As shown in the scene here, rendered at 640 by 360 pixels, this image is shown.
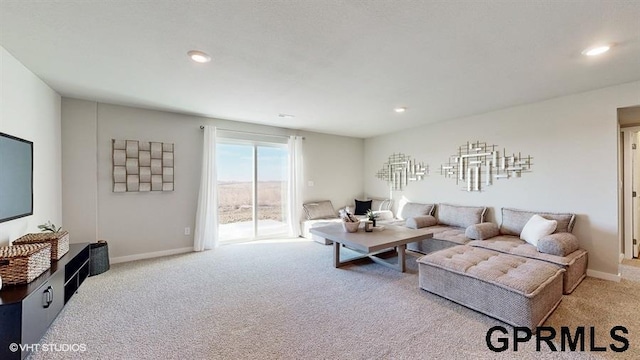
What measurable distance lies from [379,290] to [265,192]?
10.5ft

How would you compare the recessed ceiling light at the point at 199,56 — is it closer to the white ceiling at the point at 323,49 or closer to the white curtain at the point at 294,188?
the white ceiling at the point at 323,49

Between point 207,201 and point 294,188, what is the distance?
1.74 metres

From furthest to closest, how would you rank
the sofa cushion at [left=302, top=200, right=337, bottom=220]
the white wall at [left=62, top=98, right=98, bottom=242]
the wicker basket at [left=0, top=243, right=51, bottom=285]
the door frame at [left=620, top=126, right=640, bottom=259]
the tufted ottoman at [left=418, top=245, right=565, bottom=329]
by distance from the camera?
the sofa cushion at [left=302, top=200, right=337, bottom=220] → the door frame at [left=620, top=126, right=640, bottom=259] → the white wall at [left=62, top=98, right=98, bottom=242] → the tufted ottoman at [left=418, top=245, right=565, bottom=329] → the wicker basket at [left=0, top=243, right=51, bottom=285]

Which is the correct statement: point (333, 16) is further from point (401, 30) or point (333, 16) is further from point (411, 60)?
point (411, 60)

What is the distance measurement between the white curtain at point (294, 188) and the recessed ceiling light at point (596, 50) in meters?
4.35

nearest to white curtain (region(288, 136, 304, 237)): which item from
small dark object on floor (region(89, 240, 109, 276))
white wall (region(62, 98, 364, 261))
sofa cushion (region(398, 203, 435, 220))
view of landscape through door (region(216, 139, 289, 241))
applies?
view of landscape through door (region(216, 139, 289, 241))

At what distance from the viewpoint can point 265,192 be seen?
17.7 ft

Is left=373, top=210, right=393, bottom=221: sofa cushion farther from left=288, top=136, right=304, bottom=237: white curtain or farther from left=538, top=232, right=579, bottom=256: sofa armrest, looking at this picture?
left=538, top=232, right=579, bottom=256: sofa armrest

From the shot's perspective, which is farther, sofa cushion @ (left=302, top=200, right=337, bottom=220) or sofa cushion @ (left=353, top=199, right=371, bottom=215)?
sofa cushion @ (left=353, top=199, right=371, bottom=215)

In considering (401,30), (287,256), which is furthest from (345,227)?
(401,30)

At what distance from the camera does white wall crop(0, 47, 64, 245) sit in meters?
2.31

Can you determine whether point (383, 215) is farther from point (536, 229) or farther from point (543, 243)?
point (543, 243)

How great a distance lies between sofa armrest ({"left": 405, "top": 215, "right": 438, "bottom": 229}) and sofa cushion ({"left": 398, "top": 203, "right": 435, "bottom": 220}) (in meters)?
0.29

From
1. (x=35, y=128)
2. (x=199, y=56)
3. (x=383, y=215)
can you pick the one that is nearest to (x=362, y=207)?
(x=383, y=215)
